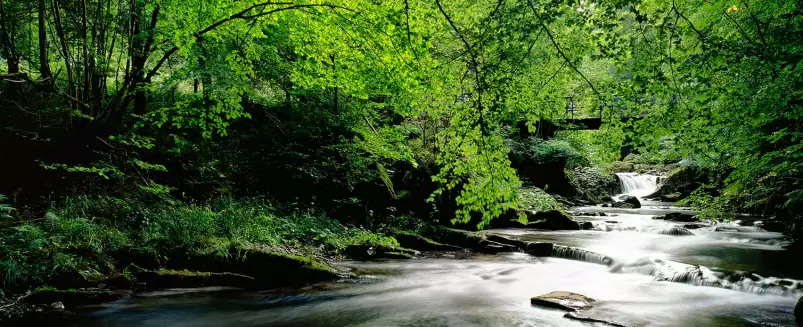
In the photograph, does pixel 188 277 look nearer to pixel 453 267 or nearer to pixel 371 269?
pixel 371 269

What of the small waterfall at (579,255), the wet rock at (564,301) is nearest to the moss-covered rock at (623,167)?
the small waterfall at (579,255)

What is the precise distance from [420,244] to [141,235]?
731 centimetres

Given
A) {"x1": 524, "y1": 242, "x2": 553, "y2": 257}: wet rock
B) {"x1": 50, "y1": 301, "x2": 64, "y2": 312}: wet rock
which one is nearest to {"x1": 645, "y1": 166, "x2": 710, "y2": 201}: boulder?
{"x1": 524, "y1": 242, "x2": 553, "y2": 257}: wet rock

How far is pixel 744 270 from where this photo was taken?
984 cm

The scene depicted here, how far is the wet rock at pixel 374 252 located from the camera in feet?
38.2

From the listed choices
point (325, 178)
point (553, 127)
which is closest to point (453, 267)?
point (325, 178)

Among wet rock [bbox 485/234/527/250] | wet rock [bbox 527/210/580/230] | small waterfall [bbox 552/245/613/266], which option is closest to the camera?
small waterfall [bbox 552/245/613/266]

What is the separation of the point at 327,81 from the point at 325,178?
4998 millimetres

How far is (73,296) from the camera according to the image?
7.04 m

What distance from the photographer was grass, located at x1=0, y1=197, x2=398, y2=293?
7172 millimetres

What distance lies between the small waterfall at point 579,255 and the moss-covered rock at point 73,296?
10.5 metres

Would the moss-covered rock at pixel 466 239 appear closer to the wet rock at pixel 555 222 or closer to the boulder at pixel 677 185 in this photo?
the wet rock at pixel 555 222

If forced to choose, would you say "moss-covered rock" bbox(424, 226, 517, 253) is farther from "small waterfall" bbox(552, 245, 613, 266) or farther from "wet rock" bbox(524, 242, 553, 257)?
"small waterfall" bbox(552, 245, 613, 266)

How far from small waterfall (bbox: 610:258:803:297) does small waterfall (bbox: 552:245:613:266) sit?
1.60 feet
